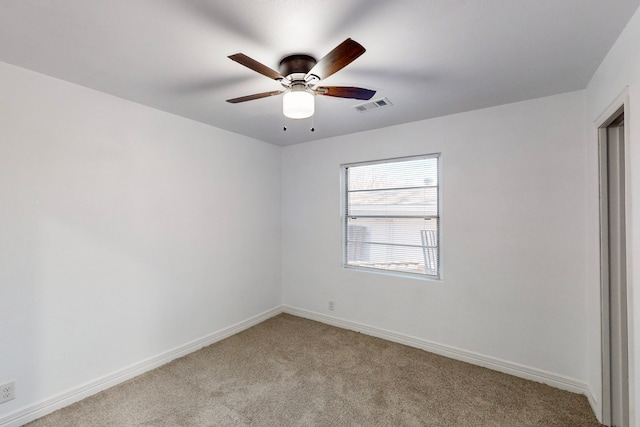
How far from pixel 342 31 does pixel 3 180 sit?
7.97 ft

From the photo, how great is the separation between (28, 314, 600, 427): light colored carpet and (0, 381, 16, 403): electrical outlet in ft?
0.88

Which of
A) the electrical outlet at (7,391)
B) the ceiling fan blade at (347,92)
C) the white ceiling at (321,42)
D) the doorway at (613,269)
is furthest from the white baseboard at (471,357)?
the electrical outlet at (7,391)

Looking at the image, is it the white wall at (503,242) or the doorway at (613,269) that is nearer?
the doorway at (613,269)

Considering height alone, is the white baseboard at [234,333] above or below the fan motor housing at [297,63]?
below

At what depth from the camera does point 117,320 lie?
2510 millimetres

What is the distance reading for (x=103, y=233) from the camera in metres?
2.42

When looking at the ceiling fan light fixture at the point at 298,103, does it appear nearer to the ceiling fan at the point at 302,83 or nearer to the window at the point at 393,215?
the ceiling fan at the point at 302,83

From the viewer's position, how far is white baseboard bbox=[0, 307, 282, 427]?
6.54ft

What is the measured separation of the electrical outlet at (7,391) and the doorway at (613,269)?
406 cm

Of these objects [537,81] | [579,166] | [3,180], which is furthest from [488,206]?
[3,180]

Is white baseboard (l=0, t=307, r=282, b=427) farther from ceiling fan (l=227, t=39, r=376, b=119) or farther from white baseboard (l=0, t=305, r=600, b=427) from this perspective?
ceiling fan (l=227, t=39, r=376, b=119)

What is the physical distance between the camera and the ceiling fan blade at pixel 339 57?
134 centimetres

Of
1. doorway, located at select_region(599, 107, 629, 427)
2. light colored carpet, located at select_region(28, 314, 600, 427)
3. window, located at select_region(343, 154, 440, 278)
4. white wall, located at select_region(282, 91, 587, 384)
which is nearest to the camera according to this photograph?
doorway, located at select_region(599, 107, 629, 427)

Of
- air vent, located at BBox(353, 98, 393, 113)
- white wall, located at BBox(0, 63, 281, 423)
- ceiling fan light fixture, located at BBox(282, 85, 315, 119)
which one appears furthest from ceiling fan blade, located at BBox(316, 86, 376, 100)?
white wall, located at BBox(0, 63, 281, 423)
